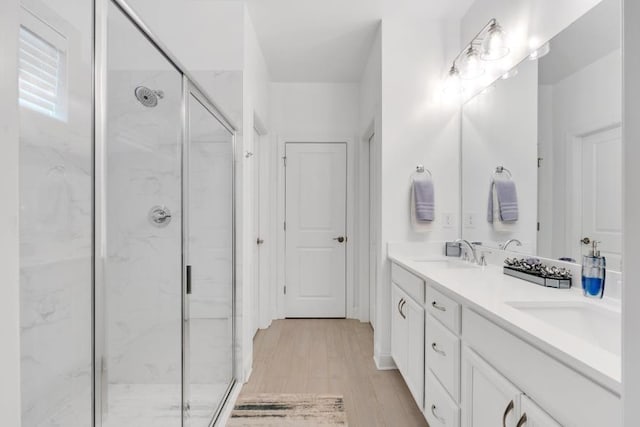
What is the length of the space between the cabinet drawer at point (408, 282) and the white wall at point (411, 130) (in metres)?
0.17

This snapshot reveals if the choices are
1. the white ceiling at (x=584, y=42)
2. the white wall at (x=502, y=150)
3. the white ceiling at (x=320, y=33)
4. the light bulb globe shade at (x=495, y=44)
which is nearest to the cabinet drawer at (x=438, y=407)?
the white wall at (x=502, y=150)

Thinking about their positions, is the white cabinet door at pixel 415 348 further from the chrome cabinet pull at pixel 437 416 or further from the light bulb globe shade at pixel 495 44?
the light bulb globe shade at pixel 495 44

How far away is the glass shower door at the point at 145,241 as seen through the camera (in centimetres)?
151

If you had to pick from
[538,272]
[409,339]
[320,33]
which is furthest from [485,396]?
[320,33]

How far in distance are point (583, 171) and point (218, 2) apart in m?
2.35

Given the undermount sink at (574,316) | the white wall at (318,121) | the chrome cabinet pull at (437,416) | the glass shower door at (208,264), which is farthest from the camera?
the white wall at (318,121)

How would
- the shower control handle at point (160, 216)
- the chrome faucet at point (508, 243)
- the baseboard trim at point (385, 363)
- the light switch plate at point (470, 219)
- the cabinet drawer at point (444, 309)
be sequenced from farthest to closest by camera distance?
the baseboard trim at point (385, 363)
the light switch plate at point (470, 219)
the chrome faucet at point (508, 243)
the shower control handle at point (160, 216)
the cabinet drawer at point (444, 309)

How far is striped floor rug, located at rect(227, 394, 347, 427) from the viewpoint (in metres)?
1.81

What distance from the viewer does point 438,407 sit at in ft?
4.91

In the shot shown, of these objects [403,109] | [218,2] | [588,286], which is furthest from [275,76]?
[588,286]

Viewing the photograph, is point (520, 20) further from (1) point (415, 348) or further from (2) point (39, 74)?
(2) point (39, 74)

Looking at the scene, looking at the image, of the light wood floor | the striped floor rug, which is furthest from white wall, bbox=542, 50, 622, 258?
the striped floor rug

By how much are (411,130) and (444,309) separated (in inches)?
56.8

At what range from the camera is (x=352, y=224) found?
3562mm
